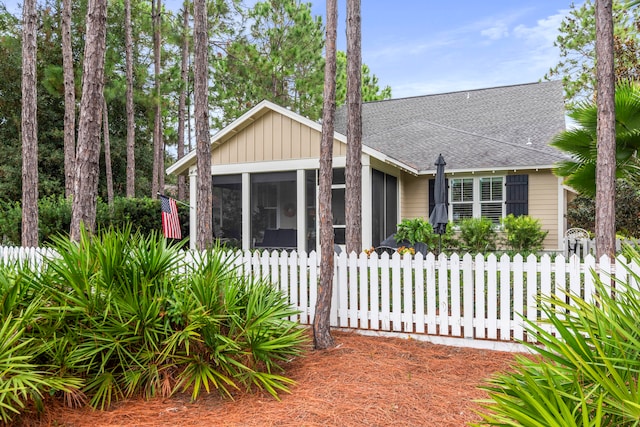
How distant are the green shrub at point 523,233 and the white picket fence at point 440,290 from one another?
6480 mm

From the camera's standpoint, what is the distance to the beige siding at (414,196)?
13062mm

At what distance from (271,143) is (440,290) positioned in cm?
801

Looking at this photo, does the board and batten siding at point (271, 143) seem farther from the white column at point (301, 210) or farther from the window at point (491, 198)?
the window at point (491, 198)

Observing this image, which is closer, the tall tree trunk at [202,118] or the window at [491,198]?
the tall tree trunk at [202,118]

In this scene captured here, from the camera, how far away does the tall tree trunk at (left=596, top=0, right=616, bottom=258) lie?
551 cm

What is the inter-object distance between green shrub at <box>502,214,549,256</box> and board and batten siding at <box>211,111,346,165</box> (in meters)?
4.71

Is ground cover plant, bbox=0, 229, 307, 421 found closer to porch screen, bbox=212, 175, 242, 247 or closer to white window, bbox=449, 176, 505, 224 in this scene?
porch screen, bbox=212, 175, 242, 247

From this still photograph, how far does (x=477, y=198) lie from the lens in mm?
12555

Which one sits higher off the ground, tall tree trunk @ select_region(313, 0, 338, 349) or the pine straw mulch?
tall tree trunk @ select_region(313, 0, 338, 349)

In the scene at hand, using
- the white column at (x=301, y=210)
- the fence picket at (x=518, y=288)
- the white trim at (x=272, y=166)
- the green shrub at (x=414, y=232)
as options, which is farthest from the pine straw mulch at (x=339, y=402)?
the white trim at (x=272, y=166)

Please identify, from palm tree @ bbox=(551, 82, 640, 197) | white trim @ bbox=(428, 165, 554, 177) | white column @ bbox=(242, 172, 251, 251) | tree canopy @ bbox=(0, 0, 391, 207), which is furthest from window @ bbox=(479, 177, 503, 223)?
tree canopy @ bbox=(0, 0, 391, 207)

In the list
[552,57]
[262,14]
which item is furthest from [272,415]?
[552,57]

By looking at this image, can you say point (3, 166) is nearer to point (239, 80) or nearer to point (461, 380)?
point (239, 80)

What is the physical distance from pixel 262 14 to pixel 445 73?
13.3 metres
